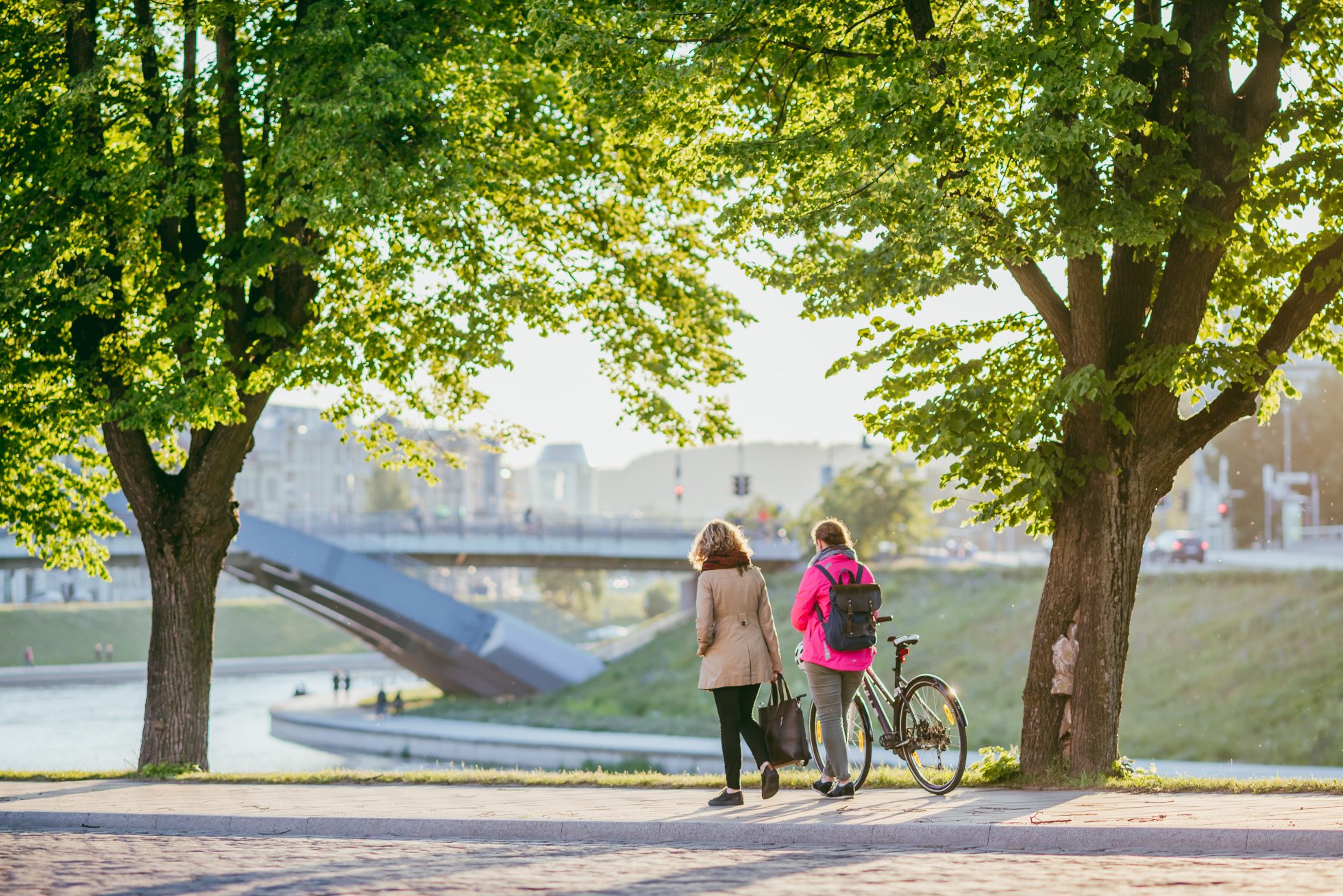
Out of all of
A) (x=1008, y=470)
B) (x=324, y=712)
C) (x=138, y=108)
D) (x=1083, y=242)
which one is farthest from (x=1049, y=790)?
(x=324, y=712)

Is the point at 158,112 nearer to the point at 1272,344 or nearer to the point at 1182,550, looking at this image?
the point at 1272,344

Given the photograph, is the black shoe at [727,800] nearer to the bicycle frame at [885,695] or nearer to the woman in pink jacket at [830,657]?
the woman in pink jacket at [830,657]

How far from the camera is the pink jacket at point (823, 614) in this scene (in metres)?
8.87

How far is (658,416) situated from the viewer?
48.0 feet

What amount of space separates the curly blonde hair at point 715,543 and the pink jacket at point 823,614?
0.44 m

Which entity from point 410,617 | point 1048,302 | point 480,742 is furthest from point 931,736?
point 410,617

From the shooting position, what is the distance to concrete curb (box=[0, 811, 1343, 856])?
283 inches

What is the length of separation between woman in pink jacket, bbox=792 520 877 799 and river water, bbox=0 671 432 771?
1923cm

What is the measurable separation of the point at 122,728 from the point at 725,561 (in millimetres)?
40837

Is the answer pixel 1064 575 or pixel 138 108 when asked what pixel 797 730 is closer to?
pixel 1064 575

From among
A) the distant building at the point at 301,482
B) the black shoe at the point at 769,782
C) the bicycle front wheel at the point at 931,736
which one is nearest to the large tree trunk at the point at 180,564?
the black shoe at the point at 769,782

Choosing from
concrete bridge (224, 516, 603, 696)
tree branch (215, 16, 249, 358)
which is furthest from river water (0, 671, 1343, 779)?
tree branch (215, 16, 249, 358)

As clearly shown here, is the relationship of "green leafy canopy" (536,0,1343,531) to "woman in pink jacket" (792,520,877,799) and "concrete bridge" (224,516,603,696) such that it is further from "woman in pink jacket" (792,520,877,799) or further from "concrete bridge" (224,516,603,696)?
"concrete bridge" (224,516,603,696)

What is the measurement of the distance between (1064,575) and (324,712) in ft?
136
